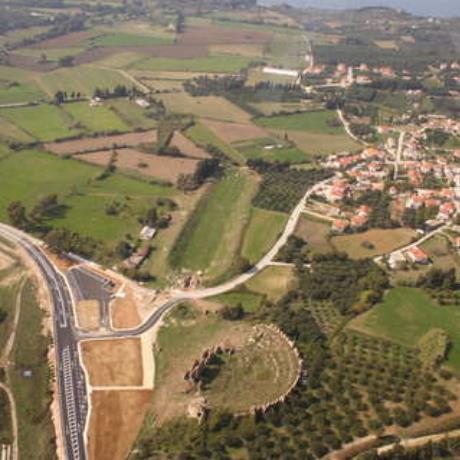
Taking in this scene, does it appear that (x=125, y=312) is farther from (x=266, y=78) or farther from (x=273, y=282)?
(x=266, y=78)

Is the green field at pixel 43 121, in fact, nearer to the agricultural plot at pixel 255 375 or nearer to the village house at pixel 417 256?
the village house at pixel 417 256

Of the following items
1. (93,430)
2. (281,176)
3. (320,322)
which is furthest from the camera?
(281,176)

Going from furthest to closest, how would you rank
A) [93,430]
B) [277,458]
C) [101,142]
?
[101,142], [93,430], [277,458]

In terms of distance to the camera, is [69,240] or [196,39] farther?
[196,39]

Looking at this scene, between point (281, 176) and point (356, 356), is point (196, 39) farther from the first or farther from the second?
point (356, 356)

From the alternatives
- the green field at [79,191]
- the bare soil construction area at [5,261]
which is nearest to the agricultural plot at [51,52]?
the green field at [79,191]

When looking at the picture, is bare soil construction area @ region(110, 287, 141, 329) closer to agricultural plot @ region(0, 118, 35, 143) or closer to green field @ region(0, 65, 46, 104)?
agricultural plot @ region(0, 118, 35, 143)

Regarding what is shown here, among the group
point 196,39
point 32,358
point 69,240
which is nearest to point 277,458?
point 32,358
